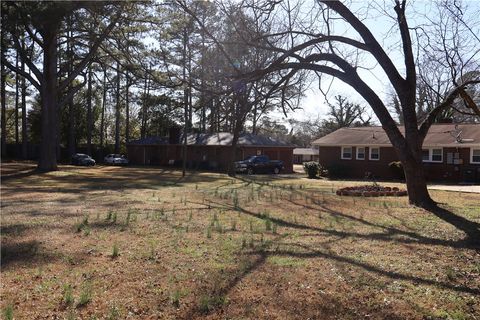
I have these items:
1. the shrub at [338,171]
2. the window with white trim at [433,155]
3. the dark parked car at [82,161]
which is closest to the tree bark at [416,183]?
the window with white trim at [433,155]

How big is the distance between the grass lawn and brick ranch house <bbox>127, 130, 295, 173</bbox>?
3456 cm

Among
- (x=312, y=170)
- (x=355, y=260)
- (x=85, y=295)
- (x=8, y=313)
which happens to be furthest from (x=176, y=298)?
(x=312, y=170)

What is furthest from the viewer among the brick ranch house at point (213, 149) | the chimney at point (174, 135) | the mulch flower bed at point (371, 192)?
the chimney at point (174, 135)

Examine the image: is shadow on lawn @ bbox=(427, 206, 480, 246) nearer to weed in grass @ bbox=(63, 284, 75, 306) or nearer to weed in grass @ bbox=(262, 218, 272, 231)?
weed in grass @ bbox=(262, 218, 272, 231)

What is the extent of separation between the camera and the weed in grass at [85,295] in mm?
5445

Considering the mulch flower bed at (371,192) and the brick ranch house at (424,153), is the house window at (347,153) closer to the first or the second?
the brick ranch house at (424,153)

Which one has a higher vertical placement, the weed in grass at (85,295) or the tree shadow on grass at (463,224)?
the tree shadow on grass at (463,224)

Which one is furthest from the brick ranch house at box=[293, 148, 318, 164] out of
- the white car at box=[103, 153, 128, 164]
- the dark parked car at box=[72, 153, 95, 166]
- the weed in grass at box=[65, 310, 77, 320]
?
the weed in grass at box=[65, 310, 77, 320]

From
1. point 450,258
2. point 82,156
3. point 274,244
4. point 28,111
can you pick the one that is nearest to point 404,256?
point 450,258

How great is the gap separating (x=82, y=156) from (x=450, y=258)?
160ft

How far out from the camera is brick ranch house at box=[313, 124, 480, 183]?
99.2 feet

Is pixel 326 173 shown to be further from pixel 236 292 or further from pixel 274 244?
pixel 236 292

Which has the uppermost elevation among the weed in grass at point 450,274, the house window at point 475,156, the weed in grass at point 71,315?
the house window at point 475,156

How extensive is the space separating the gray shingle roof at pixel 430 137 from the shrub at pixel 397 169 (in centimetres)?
217
